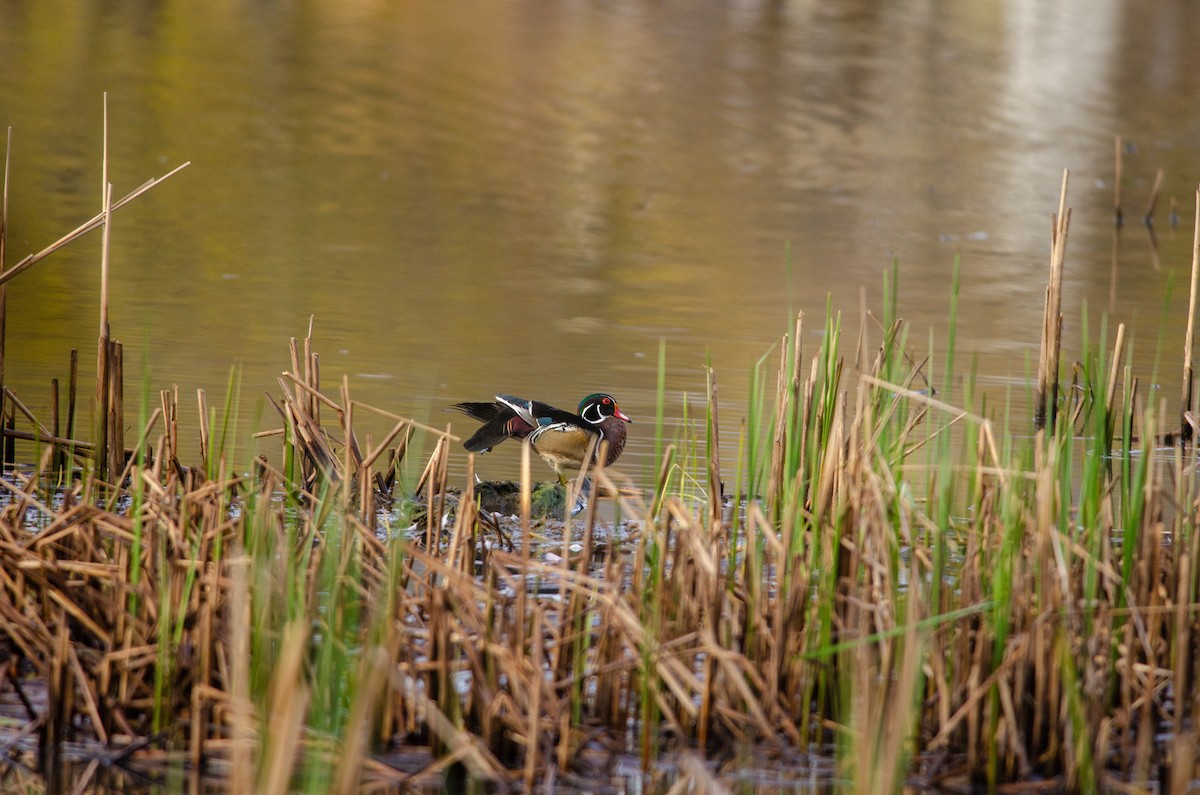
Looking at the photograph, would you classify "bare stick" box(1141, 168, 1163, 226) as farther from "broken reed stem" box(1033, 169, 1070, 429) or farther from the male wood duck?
the male wood duck

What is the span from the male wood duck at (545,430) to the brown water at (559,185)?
32cm

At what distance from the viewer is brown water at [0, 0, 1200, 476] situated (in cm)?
938

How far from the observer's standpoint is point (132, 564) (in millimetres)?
3729

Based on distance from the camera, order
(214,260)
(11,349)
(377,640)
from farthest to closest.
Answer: (214,260)
(11,349)
(377,640)

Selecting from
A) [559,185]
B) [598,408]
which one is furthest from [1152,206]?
[598,408]

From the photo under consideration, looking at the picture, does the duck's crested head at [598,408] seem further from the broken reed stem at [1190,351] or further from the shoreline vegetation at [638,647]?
the shoreline vegetation at [638,647]

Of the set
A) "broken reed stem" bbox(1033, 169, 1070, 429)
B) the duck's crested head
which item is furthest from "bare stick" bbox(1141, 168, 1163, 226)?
the duck's crested head

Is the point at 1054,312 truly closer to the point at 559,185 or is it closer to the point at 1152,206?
the point at 559,185

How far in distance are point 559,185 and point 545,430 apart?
11.1 meters

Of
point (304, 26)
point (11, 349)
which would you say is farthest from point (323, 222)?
point (304, 26)

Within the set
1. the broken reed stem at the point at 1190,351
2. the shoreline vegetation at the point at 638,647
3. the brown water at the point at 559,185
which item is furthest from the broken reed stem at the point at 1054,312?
the shoreline vegetation at the point at 638,647

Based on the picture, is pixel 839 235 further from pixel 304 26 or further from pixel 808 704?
pixel 304 26

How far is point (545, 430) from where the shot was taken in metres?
6.36

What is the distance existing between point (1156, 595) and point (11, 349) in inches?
244
